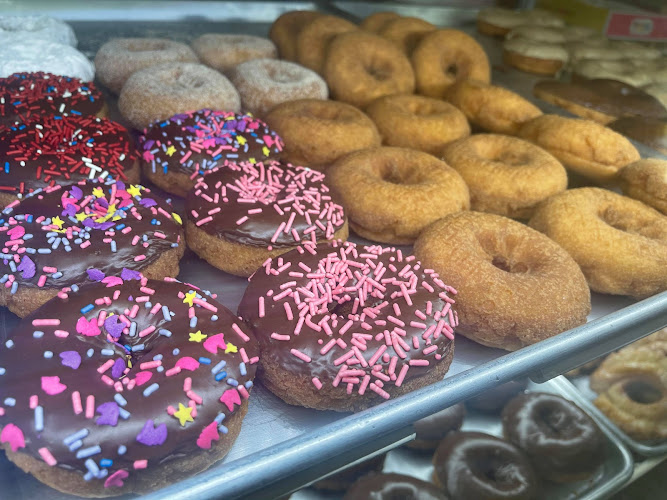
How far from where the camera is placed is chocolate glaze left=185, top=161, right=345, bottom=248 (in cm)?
205

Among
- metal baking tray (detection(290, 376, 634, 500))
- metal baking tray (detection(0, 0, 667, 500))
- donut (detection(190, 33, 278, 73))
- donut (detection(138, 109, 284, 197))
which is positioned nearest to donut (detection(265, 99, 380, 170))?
donut (detection(138, 109, 284, 197))

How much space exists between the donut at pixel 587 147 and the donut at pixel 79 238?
2.12m

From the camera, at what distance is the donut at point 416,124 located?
3.03 meters

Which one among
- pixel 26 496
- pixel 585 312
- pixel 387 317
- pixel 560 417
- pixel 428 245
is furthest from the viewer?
pixel 428 245

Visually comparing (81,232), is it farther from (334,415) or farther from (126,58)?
(126,58)

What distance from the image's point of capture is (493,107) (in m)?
3.29

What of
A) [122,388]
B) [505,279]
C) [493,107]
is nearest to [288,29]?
[493,107]

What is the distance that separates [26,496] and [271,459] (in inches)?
28.2

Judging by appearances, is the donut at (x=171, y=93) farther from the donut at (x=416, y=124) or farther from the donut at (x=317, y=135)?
the donut at (x=416, y=124)

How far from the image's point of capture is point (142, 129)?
2855mm

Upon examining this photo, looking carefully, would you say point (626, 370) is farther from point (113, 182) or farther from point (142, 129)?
point (142, 129)

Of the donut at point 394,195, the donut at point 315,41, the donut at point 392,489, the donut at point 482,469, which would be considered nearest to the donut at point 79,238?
the donut at point 394,195

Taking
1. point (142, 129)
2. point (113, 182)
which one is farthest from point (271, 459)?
point (142, 129)

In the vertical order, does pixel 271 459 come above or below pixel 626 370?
above
